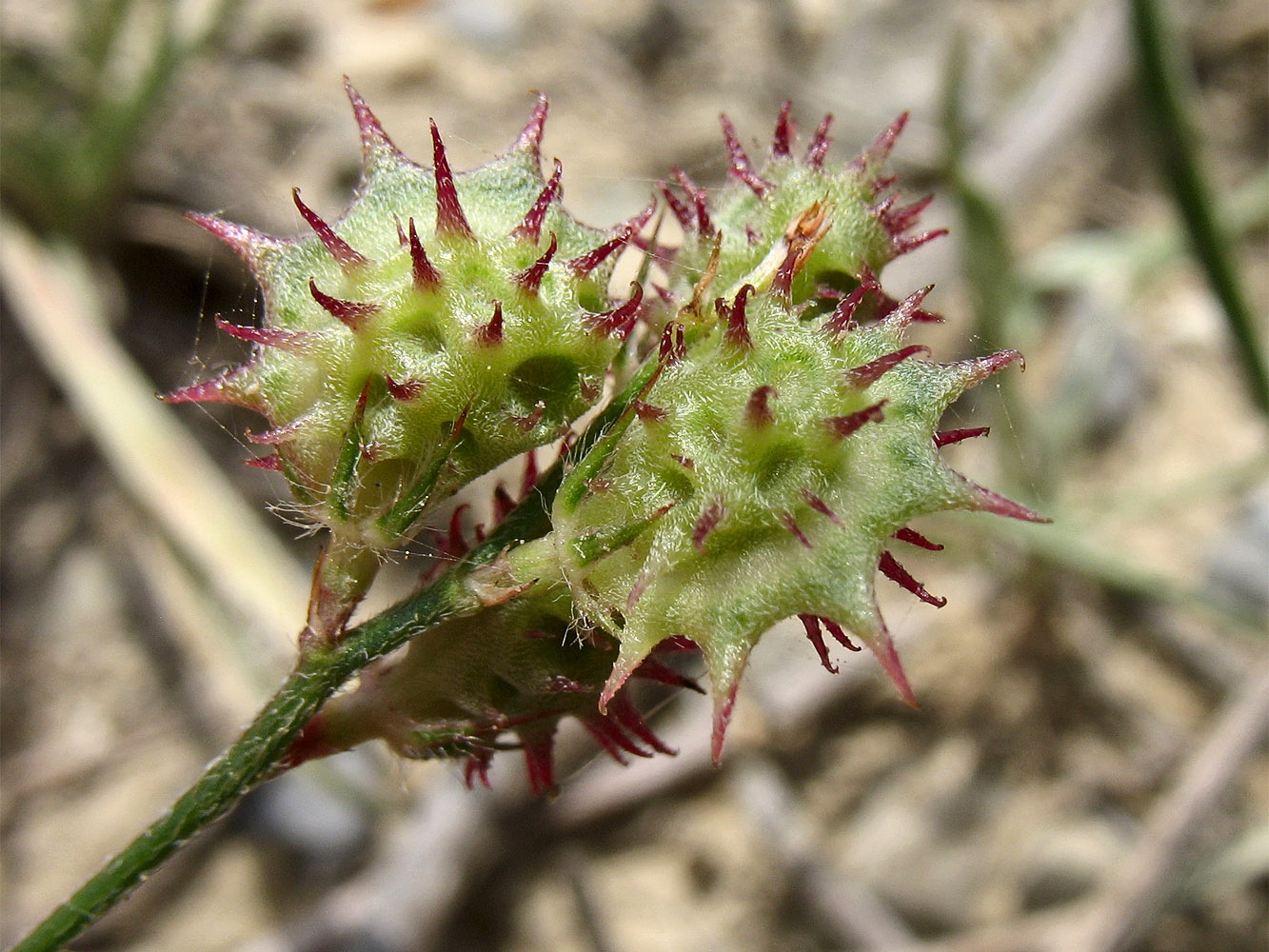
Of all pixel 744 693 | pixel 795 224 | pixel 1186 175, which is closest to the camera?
pixel 795 224

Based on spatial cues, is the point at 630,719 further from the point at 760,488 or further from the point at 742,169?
the point at 742,169

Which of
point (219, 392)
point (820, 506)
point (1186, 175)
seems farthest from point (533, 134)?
point (1186, 175)

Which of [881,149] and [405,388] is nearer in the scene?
[405,388]

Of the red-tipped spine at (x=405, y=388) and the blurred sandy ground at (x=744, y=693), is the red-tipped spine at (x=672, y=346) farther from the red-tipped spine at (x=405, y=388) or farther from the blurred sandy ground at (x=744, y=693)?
the blurred sandy ground at (x=744, y=693)

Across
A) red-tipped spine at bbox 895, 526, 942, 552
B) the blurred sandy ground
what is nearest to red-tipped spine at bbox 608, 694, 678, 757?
red-tipped spine at bbox 895, 526, 942, 552

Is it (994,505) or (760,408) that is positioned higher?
(760,408)

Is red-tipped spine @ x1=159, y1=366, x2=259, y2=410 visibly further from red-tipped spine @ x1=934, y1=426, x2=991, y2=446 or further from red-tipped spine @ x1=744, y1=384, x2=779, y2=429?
red-tipped spine @ x1=934, y1=426, x2=991, y2=446
